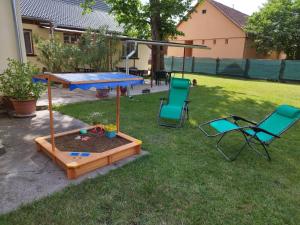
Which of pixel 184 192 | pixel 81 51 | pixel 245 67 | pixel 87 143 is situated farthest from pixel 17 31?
pixel 245 67

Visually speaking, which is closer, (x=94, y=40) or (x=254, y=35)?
(x=94, y=40)

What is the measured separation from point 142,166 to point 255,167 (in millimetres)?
1896

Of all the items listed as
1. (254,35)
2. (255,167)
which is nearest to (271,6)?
(254,35)

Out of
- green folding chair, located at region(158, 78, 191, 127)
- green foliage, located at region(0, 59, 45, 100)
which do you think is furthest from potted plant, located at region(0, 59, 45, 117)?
green folding chair, located at region(158, 78, 191, 127)

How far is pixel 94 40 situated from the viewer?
34.6ft

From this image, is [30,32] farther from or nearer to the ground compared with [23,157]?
farther from the ground

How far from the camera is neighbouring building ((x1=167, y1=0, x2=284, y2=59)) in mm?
21453

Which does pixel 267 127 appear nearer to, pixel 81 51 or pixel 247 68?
pixel 81 51

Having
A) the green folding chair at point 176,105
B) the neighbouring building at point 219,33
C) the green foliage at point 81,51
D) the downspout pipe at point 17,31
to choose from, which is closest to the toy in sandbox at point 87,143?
the green folding chair at point 176,105

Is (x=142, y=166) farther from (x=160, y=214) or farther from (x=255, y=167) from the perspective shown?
(x=255, y=167)

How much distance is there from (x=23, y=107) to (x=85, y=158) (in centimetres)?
334

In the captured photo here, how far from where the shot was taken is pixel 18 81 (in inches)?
211

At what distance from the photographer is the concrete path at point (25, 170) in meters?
2.65

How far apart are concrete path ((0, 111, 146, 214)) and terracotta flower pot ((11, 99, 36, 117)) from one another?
0.71 metres
